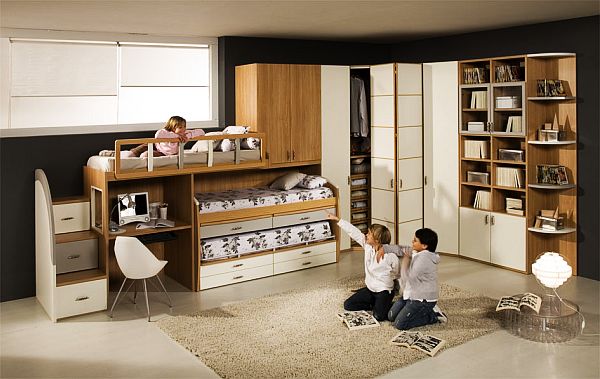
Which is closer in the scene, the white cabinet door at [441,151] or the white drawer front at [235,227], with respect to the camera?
the white drawer front at [235,227]

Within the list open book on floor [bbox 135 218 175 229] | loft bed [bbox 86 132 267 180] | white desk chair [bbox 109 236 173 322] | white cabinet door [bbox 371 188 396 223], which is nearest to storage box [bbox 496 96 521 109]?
white cabinet door [bbox 371 188 396 223]

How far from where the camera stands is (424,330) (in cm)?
465

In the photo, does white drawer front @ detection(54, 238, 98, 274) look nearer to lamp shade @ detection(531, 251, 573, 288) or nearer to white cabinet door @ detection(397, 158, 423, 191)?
white cabinet door @ detection(397, 158, 423, 191)

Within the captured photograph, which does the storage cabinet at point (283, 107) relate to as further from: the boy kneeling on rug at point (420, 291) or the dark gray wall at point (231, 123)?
the boy kneeling on rug at point (420, 291)

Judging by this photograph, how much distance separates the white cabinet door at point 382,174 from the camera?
688cm

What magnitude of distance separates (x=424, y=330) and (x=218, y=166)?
2.45 metres

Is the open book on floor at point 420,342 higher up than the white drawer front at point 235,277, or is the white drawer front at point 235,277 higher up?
the white drawer front at point 235,277

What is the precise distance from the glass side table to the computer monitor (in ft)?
10.6

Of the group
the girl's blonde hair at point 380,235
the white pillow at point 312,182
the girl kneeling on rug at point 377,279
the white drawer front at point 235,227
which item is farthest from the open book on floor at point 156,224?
the girl's blonde hair at point 380,235

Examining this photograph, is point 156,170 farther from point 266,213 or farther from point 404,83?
point 404,83

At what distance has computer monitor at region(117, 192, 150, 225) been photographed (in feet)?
18.0

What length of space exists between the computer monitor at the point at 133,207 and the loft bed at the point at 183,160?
12.1 inches

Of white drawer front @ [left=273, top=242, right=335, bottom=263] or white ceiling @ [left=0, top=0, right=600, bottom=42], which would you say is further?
white drawer front @ [left=273, top=242, right=335, bottom=263]

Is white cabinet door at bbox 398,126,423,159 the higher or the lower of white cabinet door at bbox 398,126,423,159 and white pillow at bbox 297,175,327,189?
the higher
